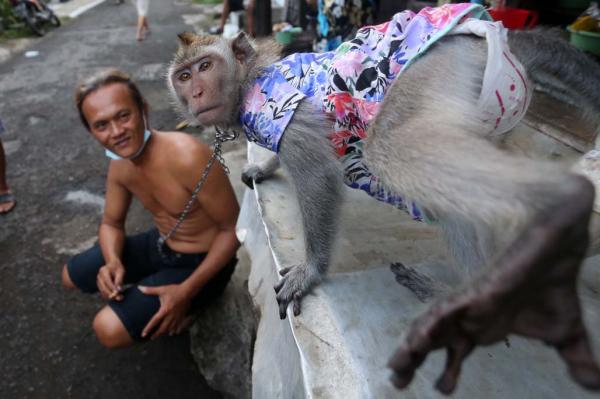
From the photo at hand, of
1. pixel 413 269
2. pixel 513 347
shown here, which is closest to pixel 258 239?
pixel 413 269

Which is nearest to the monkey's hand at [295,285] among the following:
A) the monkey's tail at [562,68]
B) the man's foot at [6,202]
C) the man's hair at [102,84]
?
the monkey's tail at [562,68]

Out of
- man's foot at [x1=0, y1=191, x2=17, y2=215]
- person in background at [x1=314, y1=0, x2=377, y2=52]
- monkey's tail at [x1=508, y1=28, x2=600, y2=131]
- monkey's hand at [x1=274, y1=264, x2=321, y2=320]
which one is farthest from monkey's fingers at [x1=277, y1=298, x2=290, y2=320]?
man's foot at [x1=0, y1=191, x2=17, y2=215]

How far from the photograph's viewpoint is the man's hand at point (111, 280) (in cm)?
270

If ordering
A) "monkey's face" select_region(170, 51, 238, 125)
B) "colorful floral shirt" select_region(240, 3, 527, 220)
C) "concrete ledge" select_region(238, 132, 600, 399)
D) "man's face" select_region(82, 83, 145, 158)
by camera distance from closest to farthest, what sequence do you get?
Answer: "concrete ledge" select_region(238, 132, 600, 399)
"colorful floral shirt" select_region(240, 3, 527, 220)
"monkey's face" select_region(170, 51, 238, 125)
"man's face" select_region(82, 83, 145, 158)

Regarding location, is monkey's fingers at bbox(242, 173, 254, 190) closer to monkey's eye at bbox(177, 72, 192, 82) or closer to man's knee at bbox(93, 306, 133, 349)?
monkey's eye at bbox(177, 72, 192, 82)

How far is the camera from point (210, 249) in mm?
2842

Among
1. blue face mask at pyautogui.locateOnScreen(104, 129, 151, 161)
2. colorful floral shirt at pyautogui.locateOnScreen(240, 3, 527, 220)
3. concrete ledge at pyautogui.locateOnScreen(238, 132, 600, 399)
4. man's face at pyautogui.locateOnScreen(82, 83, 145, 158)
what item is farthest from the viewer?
blue face mask at pyautogui.locateOnScreen(104, 129, 151, 161)

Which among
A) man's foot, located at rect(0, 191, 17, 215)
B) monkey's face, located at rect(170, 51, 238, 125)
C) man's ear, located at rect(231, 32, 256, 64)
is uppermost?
man's ear, located at rect(231, 32, 256, 64)

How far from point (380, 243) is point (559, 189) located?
1.49 meters

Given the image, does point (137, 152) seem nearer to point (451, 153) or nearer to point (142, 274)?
point (142, 274)

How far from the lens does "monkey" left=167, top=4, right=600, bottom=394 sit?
0.86 metres

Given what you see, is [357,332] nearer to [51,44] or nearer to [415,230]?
[415,230]

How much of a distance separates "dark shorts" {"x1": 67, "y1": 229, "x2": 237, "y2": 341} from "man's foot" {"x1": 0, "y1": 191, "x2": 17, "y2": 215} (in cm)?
181

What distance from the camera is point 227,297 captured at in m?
3.29
